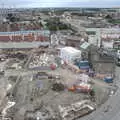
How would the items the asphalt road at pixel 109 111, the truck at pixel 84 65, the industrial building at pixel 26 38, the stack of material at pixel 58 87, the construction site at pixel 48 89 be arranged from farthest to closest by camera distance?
the industrial building at pixel 26 38
the truck at pixel 84 65
the stack of material at pixel 58 87
the construction site at pixel 48 89
the asphalt road at pixel 109 111

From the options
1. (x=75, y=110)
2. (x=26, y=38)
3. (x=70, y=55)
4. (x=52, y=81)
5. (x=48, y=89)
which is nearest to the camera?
(x=75, y=110)

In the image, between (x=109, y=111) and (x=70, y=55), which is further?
(x=70, y=55)

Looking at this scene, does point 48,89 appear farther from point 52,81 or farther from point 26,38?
point 26,38

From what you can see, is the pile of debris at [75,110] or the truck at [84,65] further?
the truck at [84,65]

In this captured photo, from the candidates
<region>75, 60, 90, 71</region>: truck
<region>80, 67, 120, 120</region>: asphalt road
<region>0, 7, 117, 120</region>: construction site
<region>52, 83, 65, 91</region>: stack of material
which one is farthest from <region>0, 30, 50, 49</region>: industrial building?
<region>80, 67, 120, 120</region>: asphalt road

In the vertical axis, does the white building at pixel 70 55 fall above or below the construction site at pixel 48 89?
above

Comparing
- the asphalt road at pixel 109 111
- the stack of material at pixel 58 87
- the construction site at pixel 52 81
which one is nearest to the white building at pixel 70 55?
the construction site at pixel 52 81

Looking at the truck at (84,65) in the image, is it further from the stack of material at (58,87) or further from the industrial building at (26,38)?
the industrial building at (26,38)

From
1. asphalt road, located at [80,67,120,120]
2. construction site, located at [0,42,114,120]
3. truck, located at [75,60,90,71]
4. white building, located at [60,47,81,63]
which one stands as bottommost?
asphalt road, located at [80,67,120,120]

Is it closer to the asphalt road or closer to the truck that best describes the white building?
the truck

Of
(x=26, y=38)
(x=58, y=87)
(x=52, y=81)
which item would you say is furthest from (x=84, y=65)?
(x=26, y=38)

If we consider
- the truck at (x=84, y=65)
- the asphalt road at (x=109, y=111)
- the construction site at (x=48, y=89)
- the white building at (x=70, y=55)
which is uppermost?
the white building at (x=70, y=55)

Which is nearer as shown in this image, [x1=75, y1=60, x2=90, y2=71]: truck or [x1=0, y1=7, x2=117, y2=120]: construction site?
[x1=0, y1=7, x2=117, y2=120]: construction site
